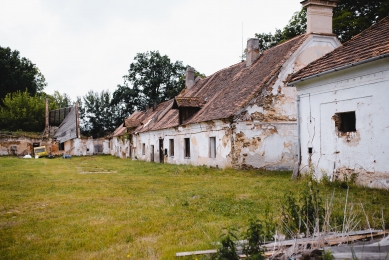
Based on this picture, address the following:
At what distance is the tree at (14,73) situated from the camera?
53.8 metres

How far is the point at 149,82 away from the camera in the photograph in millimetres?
50250

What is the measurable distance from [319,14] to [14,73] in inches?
2023

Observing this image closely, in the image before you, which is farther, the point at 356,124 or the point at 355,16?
the point at 355,16

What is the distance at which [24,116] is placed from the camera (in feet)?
158

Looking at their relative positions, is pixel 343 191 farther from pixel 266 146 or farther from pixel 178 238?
pixel 266 146

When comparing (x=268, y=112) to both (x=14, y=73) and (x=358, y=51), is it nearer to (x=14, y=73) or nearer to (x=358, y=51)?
(x=358, y=51)

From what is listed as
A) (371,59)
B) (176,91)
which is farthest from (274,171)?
(176,91)

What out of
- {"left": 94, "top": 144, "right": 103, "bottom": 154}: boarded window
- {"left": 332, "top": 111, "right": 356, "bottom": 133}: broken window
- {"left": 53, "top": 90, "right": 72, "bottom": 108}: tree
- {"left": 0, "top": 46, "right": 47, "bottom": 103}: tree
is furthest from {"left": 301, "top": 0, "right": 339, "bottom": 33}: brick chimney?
{"left": 53, "top": 90, "right": 72, "bottom": 108}: tree

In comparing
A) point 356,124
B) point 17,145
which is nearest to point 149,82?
point 17,145

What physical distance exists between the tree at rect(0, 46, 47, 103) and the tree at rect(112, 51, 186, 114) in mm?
16376

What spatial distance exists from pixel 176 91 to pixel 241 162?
1356 inches

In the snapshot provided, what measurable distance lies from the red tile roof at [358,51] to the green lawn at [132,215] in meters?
3.57

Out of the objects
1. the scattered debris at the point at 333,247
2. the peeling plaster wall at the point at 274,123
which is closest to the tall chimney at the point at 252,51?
the peeling plaster wall at the point at 274,123

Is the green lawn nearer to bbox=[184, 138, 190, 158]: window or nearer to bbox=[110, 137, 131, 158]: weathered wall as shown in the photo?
bbox=[184, 138, 190, 158]: window
